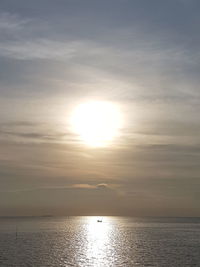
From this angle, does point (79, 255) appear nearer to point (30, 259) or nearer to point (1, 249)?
point (30, 259)

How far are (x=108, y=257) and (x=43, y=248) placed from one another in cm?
3007

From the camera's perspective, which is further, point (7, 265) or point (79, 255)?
point (79, 255)

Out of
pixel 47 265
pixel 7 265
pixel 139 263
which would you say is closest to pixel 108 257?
pixel 139 263

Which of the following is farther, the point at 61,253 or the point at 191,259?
the point at 61,253

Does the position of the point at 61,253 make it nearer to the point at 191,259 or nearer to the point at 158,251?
the point at 158,251

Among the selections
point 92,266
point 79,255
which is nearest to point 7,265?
point 92,266

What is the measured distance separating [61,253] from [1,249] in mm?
21969

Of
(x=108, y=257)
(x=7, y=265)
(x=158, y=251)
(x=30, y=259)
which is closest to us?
(x=7, y=265)

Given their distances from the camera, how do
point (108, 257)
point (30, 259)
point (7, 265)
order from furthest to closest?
point (108, 257) < point (30, 259) < point (7, 265)

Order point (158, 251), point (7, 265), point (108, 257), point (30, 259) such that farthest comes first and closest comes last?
1. point (158, 251)
2. point (108, 257)
3. point (30, 259)
4. point (7, 265)

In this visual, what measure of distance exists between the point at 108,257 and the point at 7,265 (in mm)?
33037

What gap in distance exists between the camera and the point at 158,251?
404 feet

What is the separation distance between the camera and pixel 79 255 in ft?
374

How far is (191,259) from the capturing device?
10281cm
